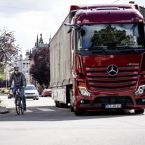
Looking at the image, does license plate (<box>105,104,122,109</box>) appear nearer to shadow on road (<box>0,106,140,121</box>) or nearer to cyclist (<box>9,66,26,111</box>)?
shadow on road (<box>0,106,140,121</box>)

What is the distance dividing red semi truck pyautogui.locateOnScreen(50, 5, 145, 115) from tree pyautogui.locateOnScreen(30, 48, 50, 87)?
312 feet

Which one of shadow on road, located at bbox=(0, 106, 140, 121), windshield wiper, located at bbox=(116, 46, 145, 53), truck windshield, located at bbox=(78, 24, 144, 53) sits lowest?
shadow on road, located at bbox=(0, 106, 140, 121)

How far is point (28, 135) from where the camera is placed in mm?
13844

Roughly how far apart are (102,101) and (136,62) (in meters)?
1.66

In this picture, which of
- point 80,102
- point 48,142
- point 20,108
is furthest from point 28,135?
point 20,108

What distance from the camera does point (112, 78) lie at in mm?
20578

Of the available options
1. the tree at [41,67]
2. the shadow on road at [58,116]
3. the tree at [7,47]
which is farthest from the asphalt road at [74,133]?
the tree at [41,67]

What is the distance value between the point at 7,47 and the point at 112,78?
15.7 m

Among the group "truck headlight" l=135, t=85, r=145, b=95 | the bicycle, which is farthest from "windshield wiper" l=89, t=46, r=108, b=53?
the bicycle

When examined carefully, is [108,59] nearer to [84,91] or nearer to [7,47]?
[84,91]

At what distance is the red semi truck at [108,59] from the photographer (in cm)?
2056

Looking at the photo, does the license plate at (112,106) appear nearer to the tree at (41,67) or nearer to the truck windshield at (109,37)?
the truck windshield at (109,37)

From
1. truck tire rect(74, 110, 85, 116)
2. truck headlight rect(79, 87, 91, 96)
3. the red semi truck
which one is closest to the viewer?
the red semi truck

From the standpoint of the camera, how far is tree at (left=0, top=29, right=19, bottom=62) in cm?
3531
